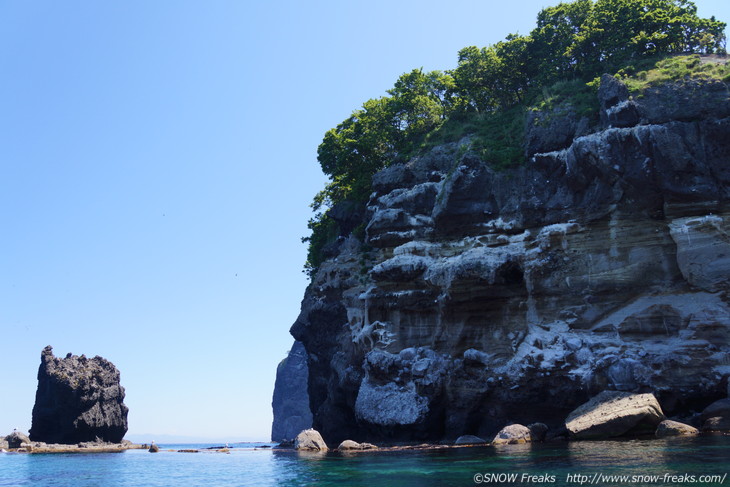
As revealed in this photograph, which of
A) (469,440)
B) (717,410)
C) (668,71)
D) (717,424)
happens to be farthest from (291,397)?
(717,424)

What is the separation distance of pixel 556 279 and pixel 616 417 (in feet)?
31.5

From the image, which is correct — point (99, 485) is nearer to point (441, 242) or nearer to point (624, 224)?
point (441, 242)

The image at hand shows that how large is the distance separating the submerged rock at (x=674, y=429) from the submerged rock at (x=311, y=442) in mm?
20204

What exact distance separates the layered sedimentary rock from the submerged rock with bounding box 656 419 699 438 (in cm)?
12993

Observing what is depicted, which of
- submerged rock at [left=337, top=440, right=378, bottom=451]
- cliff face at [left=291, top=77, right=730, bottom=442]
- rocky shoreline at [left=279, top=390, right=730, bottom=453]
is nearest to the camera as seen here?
rocky shoreline at [left=279, top=390, right=730, bottom=453]

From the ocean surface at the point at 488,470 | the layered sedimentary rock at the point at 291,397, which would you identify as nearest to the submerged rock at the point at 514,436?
the ocean surface at the point at 488,470

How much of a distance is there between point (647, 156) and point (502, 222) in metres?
9.12

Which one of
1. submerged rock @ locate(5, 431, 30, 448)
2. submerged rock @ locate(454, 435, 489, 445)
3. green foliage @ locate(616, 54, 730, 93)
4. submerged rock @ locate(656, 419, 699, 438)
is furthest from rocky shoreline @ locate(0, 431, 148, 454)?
green foliage @ locate(616, 54, 730, 93)

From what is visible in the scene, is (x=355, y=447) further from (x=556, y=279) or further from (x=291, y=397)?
(x=291, y=397)

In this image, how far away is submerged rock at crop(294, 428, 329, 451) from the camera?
37906 millimetres

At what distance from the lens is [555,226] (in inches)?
1358

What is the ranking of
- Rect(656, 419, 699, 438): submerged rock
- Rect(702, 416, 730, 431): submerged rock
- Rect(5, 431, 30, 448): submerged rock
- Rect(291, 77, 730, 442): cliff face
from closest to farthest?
Rect(656, 419, 699, 438): submerged rock < Rect(702, 416, 730, 431): submerged rock < Rect(291, 77, 730, 442): cliff face < Rect(5, 431, 30, 448): submerged rock

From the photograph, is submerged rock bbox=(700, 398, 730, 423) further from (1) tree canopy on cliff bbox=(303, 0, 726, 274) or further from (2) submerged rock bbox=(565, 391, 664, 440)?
(1) tree canopy on cliff bbox=(303, 0, 726, 274)

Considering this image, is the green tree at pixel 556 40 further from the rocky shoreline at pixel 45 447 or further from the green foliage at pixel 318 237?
the rocky shoreline at pixel 45 447
